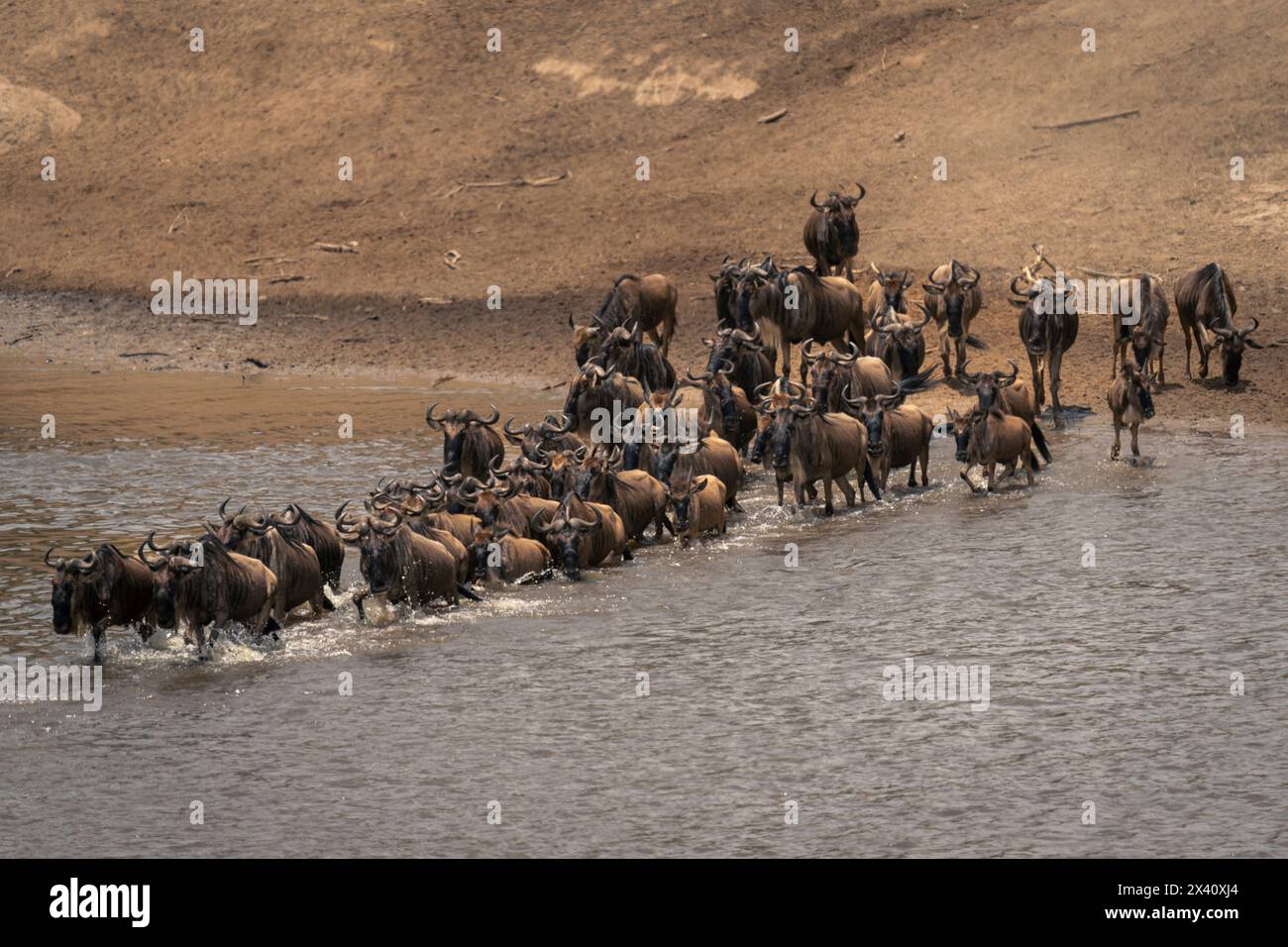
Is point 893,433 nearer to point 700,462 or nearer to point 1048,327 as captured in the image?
point 700,462

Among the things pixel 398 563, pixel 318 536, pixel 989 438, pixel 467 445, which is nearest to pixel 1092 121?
pixel 989 438

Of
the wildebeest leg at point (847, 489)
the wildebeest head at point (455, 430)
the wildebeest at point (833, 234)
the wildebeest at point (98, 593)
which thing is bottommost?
the wildebeest at point (98, 593)

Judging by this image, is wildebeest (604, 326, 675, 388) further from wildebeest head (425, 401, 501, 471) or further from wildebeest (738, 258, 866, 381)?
wildebeest head (425, 401, 501, 471)

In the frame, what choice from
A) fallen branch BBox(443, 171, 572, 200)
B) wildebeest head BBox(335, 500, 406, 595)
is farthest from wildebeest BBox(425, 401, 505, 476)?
fallen branch BBox(443, 171, 572, 200)

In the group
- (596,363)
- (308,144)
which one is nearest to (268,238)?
(308,144)

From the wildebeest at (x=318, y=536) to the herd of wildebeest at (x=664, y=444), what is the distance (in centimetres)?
2

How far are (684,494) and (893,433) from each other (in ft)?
9.60

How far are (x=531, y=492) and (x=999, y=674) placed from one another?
5913 millimetres

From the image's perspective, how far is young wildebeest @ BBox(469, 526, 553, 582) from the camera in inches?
704

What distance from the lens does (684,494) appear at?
19.5 m

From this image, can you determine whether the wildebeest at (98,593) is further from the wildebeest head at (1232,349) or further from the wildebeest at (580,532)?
the wildebeest head at (1232,349)

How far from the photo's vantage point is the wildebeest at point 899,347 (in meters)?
24.8

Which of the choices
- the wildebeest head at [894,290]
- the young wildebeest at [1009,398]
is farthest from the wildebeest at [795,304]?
the young wildebeest at [1009,398]

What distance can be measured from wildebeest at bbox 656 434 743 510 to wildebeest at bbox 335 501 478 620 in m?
3.45
